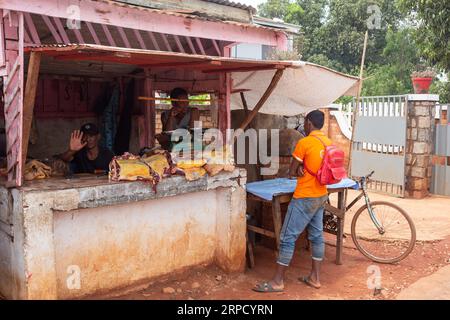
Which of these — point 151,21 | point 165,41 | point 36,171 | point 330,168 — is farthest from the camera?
point 165,41

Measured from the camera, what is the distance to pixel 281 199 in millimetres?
4871

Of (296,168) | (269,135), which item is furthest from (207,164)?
(269,135)

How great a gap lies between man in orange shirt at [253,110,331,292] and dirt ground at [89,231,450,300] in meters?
0.30

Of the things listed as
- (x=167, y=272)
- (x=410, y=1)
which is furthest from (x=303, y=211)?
(x=410, y=1)

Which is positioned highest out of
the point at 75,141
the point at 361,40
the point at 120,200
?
the point at 361,40

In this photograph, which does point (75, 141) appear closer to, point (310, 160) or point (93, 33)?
point (93, 33)

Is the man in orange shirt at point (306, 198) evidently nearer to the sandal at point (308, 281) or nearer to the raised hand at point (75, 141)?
the sandal at point (308, 281)

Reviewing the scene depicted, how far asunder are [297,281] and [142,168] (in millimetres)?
2148

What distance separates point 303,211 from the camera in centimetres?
441

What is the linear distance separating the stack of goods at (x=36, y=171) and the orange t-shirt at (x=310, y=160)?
2.35 meters
